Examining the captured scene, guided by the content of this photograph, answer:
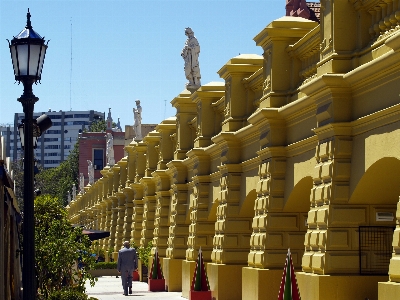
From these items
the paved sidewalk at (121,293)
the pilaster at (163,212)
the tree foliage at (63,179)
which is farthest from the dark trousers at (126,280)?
the tree foliage at (63,179)

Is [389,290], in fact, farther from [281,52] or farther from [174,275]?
[174,275]

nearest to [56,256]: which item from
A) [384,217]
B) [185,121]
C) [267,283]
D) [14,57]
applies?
[267,283]

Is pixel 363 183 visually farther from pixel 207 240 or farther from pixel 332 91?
pixel 207 240

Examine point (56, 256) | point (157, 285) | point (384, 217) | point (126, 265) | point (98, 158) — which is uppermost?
point (98, 158)

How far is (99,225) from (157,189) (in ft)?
83.6

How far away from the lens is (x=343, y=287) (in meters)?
15.0

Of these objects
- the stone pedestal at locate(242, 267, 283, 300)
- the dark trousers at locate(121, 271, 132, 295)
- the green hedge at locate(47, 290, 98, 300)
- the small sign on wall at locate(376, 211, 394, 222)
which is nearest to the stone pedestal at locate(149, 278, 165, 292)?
the dark trousers at locate(121, 271, 132, 295)

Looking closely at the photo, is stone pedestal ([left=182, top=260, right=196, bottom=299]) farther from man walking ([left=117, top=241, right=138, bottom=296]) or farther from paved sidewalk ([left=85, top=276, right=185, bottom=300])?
man walking ([left=117, top=241, right=138, bottom=296])

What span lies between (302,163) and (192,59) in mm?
13023

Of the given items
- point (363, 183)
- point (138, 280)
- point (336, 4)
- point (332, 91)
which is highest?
point (336, 4)

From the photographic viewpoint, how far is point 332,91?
48.8 ft

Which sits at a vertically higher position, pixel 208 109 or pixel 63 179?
pixel 63 179

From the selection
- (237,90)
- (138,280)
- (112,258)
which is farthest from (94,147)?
(237,90)

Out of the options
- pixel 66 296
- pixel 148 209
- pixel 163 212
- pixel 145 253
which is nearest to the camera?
pixel 66 296
